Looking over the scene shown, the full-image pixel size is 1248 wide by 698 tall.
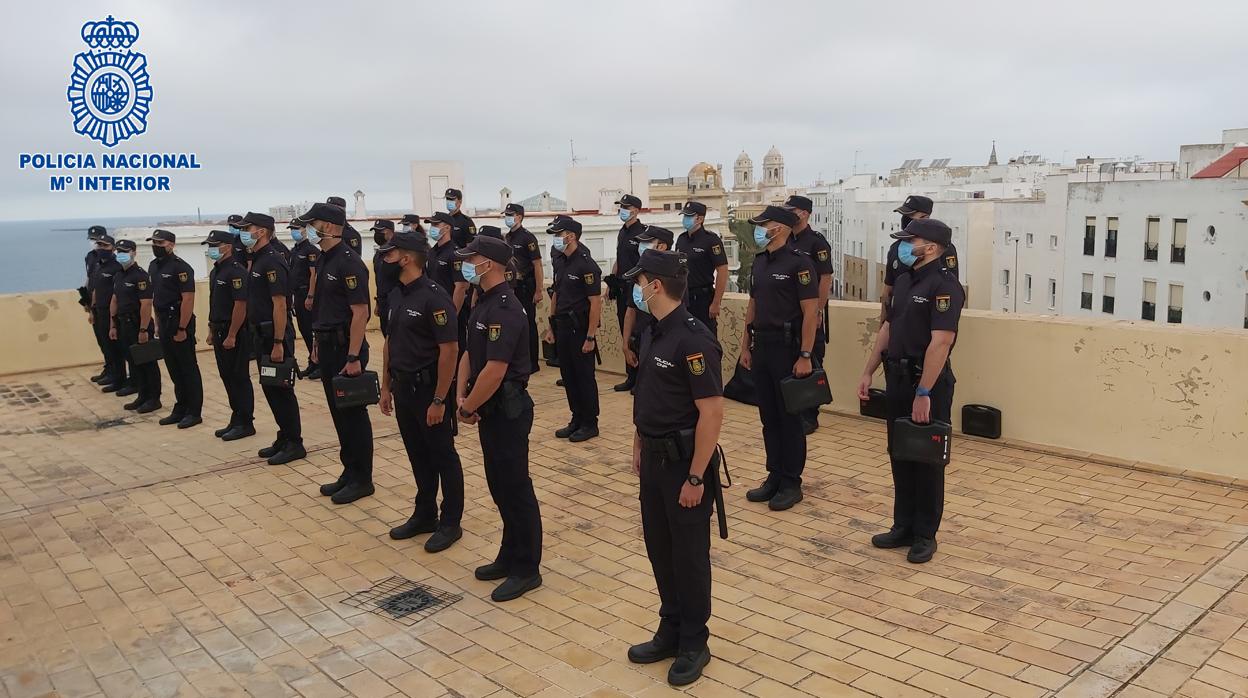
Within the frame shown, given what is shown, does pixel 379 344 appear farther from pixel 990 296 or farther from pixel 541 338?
pixel 990 296

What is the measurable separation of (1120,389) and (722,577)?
345 cm

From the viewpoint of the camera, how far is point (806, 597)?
470 cm

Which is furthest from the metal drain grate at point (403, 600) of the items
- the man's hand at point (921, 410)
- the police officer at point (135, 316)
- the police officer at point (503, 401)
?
the police officer at point (135, 316)

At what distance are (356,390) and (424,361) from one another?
102 cm

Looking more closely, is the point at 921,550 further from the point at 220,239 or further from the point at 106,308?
the point at 106,308

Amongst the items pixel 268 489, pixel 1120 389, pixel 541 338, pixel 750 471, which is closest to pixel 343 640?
pixel 268 489

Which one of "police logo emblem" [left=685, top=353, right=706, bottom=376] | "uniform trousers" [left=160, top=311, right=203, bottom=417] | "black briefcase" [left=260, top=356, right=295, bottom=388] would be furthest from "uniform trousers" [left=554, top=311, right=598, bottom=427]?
"police logo emblem" [left=685, top=353, right=706, bottom=376]

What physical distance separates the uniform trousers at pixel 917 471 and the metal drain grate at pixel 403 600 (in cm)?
259

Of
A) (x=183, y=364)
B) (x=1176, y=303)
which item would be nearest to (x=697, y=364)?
(x=183, y=364)

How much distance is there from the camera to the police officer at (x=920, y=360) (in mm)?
4914

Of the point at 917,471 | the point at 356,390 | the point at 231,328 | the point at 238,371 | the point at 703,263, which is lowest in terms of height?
the point at 917,471

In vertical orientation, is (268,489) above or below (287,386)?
below

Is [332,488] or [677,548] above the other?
[677,548]

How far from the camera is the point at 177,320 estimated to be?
8781 millimetres
